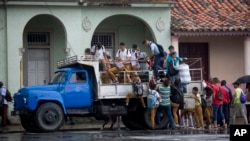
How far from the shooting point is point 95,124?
29.7 metres

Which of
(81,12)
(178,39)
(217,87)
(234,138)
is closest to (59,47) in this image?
(81,12)

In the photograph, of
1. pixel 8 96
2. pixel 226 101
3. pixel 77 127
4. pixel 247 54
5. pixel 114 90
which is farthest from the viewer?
pixel 247 54

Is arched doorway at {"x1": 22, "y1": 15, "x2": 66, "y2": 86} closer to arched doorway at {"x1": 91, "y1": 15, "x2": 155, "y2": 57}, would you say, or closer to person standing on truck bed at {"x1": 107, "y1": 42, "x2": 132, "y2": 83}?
arched doorway at {"x1": 91, "y1": 15, "x2": 155, "y2": 57}

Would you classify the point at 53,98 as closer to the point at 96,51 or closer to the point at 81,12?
the point at 96,51

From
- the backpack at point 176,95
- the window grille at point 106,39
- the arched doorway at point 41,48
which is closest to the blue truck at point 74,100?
the backpack at point 176,95

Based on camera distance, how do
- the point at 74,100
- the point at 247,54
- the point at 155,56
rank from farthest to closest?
the point at 247,54
the point at 155,56
the point at 74,100

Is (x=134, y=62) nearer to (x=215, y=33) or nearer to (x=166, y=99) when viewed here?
(x=166, y=99)

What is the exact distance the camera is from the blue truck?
24656 mm

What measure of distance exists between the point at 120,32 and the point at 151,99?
760 centimetres

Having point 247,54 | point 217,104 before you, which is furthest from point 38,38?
point 247,54

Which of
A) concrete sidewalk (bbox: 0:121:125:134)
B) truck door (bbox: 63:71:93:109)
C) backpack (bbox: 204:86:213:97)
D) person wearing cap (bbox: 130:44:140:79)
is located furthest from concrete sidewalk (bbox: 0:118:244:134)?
backpack (bbox: 204:86:213:97)

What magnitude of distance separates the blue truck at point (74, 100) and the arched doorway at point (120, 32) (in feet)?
20.8

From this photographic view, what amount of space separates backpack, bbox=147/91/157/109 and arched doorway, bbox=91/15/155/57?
7024 millimetres

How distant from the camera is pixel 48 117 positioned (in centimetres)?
2466
